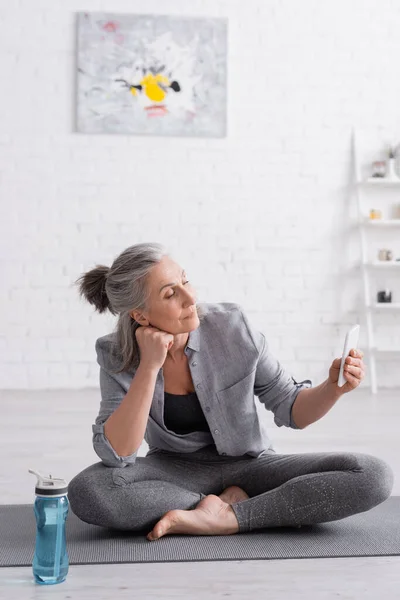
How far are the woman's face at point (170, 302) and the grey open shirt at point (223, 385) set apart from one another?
146 millimetres

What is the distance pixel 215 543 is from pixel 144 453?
4.18 feet

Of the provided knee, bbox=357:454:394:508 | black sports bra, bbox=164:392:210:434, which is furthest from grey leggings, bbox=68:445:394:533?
black sports bra, bbox=164:392:210:434

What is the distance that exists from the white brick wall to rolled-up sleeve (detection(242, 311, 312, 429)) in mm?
2940

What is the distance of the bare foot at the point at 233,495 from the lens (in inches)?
84.2

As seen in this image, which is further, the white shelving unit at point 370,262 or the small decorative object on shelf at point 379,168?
the small decorative object on shelf at point 379,168

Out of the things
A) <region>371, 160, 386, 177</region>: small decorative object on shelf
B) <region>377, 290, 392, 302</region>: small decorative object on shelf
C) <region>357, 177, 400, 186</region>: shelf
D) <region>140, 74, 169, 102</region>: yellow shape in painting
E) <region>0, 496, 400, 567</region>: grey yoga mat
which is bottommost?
<region>0, 496, 400, 567</region>: grey yoga mat

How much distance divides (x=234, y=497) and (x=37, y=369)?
3072 mm

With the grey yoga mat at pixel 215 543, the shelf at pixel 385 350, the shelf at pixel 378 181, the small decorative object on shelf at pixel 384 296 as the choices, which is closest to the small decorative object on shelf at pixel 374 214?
the shelf at pixel 378 181

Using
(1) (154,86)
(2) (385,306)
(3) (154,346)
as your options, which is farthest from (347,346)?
(1) (154,86)

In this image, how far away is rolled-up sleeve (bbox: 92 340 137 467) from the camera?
6.63 feet

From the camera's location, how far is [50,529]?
1653 millimetres

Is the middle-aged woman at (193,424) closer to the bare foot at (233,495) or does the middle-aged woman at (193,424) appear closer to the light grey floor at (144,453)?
the bare foot at (233,495)

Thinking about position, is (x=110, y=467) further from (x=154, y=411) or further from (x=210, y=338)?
(x=210, y=338)

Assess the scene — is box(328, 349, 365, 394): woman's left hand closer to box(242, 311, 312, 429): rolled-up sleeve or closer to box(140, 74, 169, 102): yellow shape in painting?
box(242, 311, 312, 429): rolled-up sleeve
